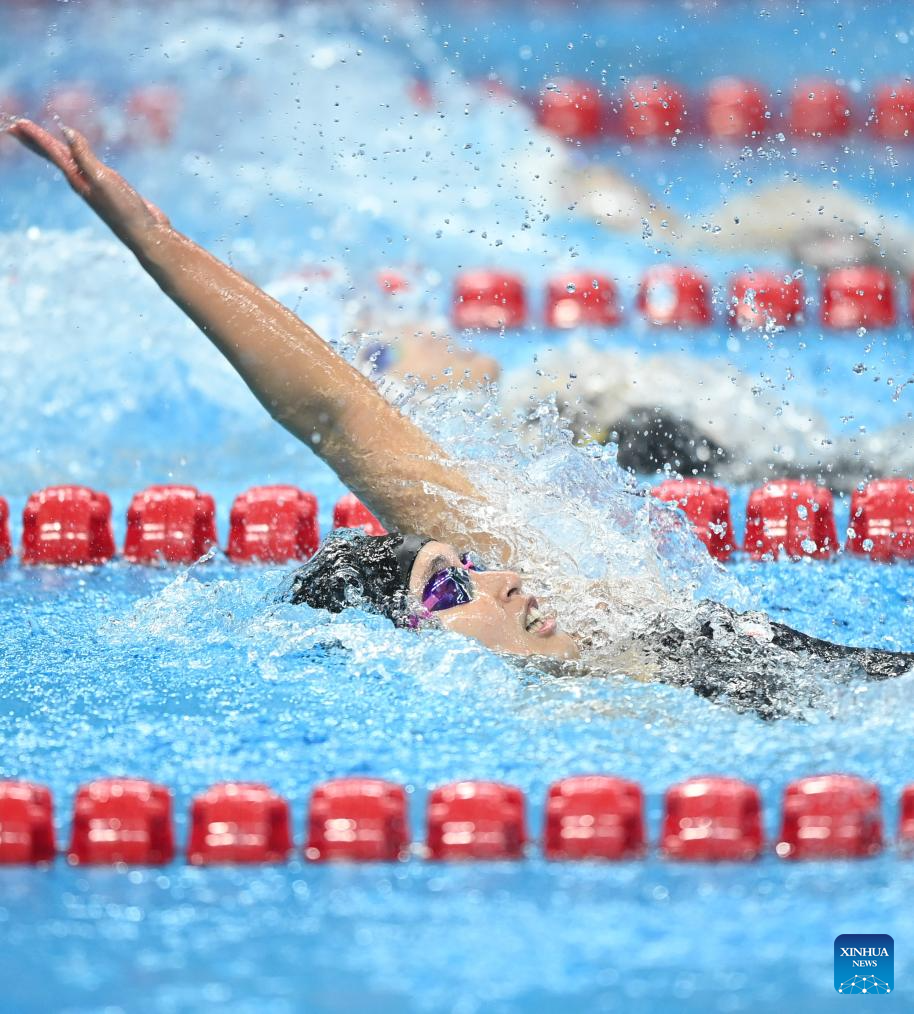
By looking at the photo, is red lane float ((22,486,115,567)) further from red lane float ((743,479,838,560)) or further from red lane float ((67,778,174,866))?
red lane float ((67,778,174,866))

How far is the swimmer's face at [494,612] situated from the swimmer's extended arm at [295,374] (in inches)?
11.4

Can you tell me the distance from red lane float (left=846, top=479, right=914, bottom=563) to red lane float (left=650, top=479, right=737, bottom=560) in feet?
1.03

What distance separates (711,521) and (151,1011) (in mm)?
2634

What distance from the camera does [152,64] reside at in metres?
8.18

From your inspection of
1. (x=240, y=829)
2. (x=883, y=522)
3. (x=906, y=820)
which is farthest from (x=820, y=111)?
(x=240, y=829)

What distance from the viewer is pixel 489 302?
6238 millimetres

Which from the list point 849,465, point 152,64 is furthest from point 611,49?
point 849,465

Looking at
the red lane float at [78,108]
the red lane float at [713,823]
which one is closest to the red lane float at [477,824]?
the red lane float at [713,823]

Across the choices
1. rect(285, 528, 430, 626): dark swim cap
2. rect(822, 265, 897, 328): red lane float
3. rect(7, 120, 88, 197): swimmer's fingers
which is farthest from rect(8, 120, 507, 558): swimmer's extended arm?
rect(822, 265, 897, 328): red lane float

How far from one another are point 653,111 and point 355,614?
19.0 ft

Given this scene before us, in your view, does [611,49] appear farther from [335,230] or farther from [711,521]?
[711,521]

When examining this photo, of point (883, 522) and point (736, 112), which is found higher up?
point (736, 112)

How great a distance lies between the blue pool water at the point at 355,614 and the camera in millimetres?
1829

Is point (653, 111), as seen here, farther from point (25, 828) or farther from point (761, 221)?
point (25, 828)
